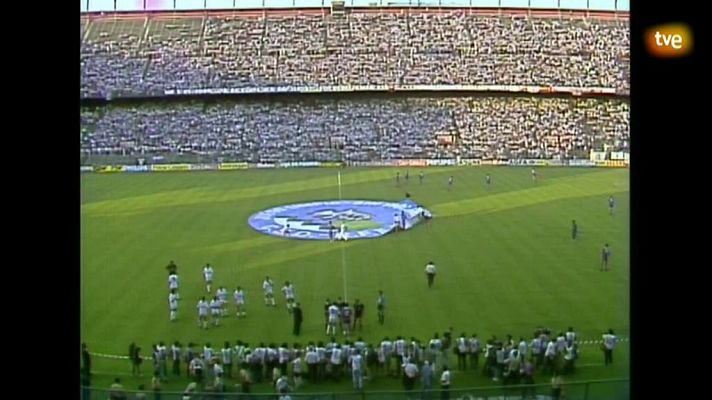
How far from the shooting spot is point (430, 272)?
7.93 metres

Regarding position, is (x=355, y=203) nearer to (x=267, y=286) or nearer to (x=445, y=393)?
(x=267, y=286)

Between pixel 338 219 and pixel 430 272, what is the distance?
215 centimetres

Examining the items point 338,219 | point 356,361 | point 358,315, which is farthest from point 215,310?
point 338,219

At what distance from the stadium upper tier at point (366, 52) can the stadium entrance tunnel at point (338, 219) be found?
10.3 feet

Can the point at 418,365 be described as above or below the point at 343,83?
below

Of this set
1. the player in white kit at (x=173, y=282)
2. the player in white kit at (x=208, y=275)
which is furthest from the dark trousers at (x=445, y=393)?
the player in white kit at (x=208, y=275)

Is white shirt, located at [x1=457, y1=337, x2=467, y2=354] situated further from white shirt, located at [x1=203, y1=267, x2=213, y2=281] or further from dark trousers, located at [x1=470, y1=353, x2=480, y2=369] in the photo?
white shirt, located at [x1=203, y1=267, x2=213, y2=281]

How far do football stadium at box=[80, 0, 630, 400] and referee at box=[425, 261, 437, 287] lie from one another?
0.03 m
